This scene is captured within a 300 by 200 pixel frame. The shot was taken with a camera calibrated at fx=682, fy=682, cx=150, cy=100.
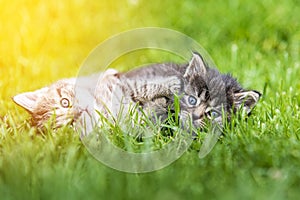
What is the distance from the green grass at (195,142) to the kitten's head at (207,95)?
0.35 ft

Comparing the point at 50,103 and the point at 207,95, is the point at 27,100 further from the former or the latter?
the point at 207,95

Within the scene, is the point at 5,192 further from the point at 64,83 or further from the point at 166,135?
the point at 64,83

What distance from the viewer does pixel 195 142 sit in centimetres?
325

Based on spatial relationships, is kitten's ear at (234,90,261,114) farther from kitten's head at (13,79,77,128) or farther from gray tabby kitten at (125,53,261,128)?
kitten's head at (13,79,77,128)

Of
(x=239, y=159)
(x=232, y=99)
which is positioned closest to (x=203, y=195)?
(x=239, y=159)

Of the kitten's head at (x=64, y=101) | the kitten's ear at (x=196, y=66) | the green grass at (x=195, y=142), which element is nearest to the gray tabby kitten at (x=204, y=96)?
the kitten's ear at (x=196, y=66)

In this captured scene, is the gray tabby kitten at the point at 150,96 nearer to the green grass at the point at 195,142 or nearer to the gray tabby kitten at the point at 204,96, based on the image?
the gray tabby kitten at the point at 204,96

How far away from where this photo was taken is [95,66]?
3.79 metres

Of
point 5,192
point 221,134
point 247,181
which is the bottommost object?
point 5,192

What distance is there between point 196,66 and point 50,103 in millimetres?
840

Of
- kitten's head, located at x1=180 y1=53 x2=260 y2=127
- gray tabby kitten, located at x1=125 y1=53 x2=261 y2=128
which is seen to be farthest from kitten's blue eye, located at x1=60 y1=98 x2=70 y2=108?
kitten's head, located at x1=180 y1=53 x2=260 y2=127

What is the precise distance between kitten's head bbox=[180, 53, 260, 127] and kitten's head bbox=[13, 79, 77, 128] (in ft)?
2.07

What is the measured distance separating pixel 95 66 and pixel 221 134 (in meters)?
0.87

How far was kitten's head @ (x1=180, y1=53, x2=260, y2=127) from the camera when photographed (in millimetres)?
3639
